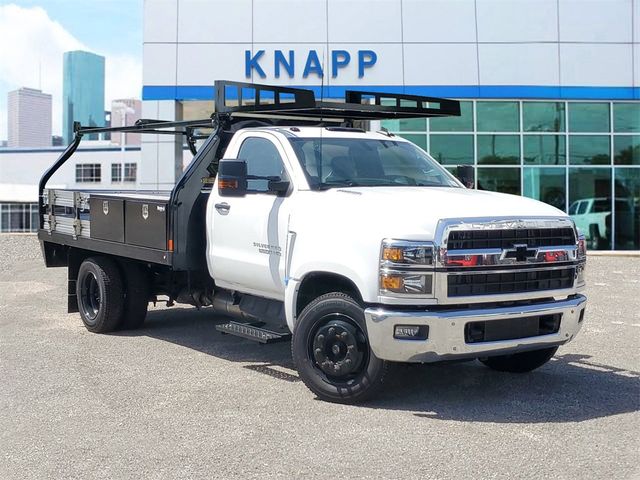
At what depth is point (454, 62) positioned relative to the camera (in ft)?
75.4

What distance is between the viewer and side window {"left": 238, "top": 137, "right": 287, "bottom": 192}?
6.98 meters

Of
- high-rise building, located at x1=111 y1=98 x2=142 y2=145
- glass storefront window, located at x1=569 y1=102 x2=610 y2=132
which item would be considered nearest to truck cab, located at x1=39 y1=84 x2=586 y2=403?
glass storefront window, located at x1=569 y1=102 x2=610 y2=132

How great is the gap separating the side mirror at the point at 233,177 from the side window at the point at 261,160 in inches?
5.5

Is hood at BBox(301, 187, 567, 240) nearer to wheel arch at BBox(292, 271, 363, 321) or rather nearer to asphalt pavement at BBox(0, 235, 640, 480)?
wheel arch at BBox(292, 271, 363, 321)

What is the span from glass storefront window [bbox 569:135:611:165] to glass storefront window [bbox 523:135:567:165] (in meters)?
0.32

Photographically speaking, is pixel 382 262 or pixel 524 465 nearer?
pixel 524 465

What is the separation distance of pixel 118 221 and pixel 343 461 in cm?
471

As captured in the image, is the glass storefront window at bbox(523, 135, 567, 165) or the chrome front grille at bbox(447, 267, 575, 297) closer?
the chrome front grille at bbox(447, 267, 575, 297)

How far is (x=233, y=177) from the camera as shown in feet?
22.0

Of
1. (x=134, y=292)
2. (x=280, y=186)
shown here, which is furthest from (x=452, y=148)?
(x=280, y=186)

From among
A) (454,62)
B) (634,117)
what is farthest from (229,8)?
(634,117)

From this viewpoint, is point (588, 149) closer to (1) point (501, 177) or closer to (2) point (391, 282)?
(1) point (501, 177)

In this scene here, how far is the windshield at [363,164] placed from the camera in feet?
22.1

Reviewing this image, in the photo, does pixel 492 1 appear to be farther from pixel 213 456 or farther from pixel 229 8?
pixel 213 456
